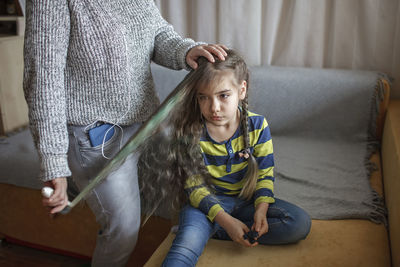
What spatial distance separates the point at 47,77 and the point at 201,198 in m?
0.53

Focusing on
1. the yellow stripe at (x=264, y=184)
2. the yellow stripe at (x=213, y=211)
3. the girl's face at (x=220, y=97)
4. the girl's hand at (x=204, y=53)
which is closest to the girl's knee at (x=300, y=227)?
the yellow stripe at (x=264, y=184)

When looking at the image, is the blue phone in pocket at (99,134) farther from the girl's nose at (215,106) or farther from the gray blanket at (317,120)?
the gray blanket at (317,120)

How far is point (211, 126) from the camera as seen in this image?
1.17 metres

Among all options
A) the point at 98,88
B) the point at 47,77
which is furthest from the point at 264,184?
the point at 47,77

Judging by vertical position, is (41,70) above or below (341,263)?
above

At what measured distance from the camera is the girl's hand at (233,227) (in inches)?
43.2

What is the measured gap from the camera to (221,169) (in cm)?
118

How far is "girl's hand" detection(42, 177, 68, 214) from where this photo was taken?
3.09 ft

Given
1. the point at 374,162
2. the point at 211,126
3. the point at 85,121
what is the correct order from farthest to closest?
the point at 374,162 < the point at 211,126 < the point at 85,121

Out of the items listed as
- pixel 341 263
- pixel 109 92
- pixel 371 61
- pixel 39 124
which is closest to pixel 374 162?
pixel 371 61

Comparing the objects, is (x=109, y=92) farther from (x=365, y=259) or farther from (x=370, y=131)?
(x=370, y=131)

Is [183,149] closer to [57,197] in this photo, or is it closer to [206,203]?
[206,203]

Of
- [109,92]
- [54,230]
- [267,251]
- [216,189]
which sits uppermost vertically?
[109,92]

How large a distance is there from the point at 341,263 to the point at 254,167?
34 cm
